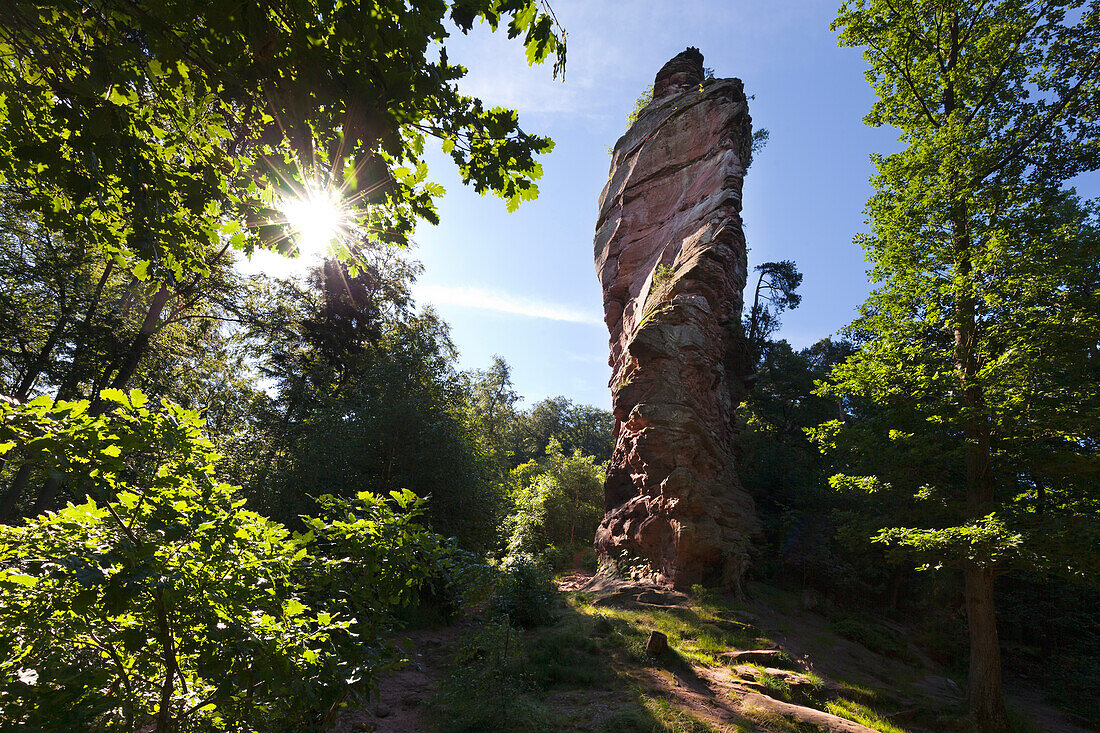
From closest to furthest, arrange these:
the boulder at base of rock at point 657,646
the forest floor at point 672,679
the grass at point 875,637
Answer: the forest floor at point 672,679, the boulder at base of rock at point 657,646, the grass at point 875,637

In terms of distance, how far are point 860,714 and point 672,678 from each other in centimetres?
327

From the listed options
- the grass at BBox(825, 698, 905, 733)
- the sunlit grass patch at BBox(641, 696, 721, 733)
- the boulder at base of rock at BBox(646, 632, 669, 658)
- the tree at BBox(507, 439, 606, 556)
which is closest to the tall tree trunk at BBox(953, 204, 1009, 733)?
the grass at BBox(825, 698, 905, 733)

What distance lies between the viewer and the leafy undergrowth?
6.11 m

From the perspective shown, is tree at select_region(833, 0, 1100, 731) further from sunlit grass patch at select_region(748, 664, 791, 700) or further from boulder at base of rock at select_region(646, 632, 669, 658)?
boulder at base of rock at select_region(646, 632, 669, 658)

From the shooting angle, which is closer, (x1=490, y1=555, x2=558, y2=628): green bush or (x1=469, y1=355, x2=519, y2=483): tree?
(x1=490, y1=555, x2=558, y2=628): green bush

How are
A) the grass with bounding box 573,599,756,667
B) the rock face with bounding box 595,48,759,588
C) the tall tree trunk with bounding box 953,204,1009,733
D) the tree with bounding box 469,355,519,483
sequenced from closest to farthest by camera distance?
the tall tree trunk with bounding box 953,204,1009,733 → the grass with bounding box 573,599,756,667 → the rock face with bounding box 595,48,759,588 → the tree with bounding box 469,355,519,483

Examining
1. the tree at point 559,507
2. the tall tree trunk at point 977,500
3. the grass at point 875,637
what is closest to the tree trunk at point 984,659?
the tall tree trunk at point 977,500

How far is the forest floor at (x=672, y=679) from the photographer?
618 centimetres

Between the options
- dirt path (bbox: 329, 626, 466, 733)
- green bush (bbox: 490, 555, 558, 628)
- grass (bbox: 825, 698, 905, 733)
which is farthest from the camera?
green bush (bbox: 490, 555, 558, 628)

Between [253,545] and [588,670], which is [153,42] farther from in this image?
[588,670]

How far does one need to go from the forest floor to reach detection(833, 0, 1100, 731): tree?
263cm

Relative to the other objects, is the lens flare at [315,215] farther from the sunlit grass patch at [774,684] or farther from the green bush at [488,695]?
the sunlit grass patch at [774,684]

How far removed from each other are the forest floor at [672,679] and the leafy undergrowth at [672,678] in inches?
1.1

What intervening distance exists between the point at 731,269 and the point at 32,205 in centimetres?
1949
